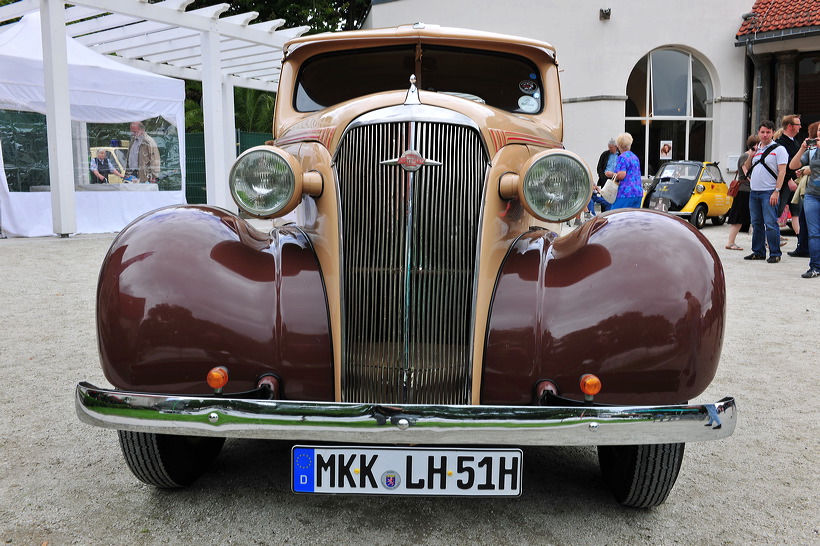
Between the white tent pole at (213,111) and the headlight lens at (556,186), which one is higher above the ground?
the white tent pole at (213,111)

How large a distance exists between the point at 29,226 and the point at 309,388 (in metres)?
11.5

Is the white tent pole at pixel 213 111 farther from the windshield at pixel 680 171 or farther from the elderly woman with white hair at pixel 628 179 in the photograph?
the windshield at pixel 680 171

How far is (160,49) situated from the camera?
45.8 ft

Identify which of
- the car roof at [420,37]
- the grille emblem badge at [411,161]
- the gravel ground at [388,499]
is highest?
the car roof at [420,37]

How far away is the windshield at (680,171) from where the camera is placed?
15.1 metres

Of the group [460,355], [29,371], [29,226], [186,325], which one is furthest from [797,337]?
[29,226]

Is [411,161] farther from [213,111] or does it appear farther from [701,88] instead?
[701,88]

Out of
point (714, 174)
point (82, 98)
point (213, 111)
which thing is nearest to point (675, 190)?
point (714, 174)

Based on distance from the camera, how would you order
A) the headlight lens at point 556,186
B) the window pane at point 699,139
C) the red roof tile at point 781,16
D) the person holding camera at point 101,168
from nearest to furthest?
the headlight lens at point 556,186 < the person holding camera at point 101,168 < the red roof tile at point 781,16 < the window pane at point 699,139

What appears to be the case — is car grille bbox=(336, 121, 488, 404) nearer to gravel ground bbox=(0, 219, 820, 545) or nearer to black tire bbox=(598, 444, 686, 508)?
gravel ground bbox=(0, 219, 820, 545)

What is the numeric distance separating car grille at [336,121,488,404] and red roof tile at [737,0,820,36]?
16.6 m

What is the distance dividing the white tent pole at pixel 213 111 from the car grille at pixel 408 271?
1087 centimetres

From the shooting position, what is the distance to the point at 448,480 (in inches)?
87.5

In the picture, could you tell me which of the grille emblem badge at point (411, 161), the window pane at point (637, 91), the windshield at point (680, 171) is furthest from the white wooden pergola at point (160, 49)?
the grille emblem badge at point (411, 161)
